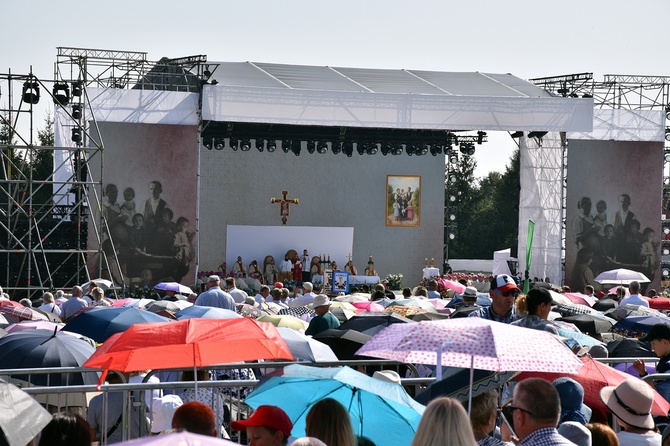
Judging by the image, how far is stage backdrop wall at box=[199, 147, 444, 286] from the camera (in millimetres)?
33969

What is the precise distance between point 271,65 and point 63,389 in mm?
27445

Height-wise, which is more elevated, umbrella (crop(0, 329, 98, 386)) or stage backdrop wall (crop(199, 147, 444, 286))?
stage backdrop wall (crop(199, 147, 444, 286))

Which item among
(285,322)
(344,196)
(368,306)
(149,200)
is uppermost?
(344,196)

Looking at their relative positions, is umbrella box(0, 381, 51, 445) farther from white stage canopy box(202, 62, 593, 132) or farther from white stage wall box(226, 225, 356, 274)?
white stage wall box(226, 225, 356, 274)

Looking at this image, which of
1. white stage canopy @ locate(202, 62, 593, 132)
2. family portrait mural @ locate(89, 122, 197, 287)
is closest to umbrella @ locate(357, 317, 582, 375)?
white stage canopy @ locate(202, 62, 593, 132)

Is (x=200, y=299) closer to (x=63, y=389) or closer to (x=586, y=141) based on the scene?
(x=63, y=389)

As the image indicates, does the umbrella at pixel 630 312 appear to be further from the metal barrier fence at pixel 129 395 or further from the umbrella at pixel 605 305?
the metal barrier fence at pixel 129 395

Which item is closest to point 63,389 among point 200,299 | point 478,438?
point 478,438

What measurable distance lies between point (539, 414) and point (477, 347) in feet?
3.06

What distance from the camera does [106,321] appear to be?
9.70 meters

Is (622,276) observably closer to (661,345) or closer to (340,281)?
(340,281)

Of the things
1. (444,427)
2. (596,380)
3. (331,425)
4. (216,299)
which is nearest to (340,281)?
(216,299)

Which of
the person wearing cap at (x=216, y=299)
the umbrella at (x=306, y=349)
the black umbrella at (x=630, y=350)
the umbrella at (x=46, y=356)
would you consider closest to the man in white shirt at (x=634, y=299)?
the black umbrella at (x=630, y=350)

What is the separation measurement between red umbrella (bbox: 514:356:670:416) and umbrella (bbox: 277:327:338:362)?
1.90 meters
